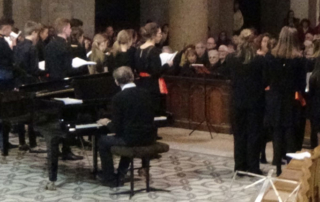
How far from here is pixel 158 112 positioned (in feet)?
25.1

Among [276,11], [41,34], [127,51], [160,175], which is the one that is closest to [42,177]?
[160,175]

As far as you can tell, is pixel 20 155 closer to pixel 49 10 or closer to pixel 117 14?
pixel 49 10

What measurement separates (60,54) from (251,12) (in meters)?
12.4

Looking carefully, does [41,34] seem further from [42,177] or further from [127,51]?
[42,177]

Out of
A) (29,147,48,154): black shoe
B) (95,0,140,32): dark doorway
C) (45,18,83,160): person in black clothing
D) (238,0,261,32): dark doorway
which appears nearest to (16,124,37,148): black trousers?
(29,147,48,154): black shoe

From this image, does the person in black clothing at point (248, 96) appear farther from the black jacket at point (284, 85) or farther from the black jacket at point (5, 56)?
the black jacket at point (5, 56)

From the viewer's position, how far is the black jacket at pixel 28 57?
29.8 feet

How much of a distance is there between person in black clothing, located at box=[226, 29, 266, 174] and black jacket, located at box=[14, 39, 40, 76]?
118 inches

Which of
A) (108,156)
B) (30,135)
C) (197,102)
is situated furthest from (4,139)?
(197,102)

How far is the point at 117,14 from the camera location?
17.7m

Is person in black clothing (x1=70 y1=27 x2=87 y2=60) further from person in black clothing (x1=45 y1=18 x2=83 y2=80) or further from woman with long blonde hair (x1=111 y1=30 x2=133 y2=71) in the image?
woman with long blonde hair (x1=111 y1=30 x2=133 y2=71)

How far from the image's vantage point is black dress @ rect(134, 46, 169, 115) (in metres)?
8.55

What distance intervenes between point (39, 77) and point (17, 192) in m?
2.68

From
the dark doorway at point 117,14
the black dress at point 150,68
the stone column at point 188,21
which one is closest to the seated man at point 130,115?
the black dress at point 150,68
